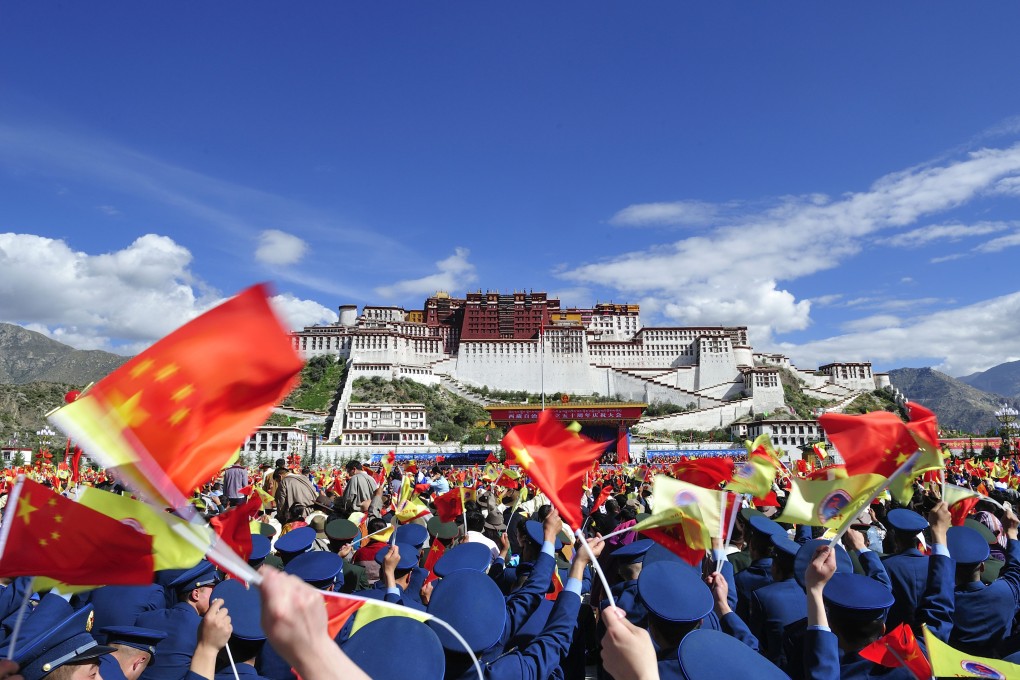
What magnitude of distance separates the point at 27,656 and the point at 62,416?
135 cm

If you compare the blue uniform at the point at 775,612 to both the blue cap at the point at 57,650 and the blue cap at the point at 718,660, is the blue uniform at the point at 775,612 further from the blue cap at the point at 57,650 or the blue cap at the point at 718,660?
the blue cap at the point at 57,650

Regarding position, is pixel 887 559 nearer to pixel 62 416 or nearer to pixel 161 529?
pixel 161 529

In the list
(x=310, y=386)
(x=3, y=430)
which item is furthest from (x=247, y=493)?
(x=310, y=386)

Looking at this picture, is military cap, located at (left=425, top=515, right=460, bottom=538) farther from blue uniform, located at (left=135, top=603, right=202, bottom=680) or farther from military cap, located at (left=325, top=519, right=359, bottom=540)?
blue uniform, located at (left=135, top=603, right=202, bottom=680)

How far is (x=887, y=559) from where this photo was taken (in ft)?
13.4

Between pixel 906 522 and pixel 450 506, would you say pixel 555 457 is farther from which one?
pixel 450 506

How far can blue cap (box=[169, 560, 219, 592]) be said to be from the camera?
3619mm

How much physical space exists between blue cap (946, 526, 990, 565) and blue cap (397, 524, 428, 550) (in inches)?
129

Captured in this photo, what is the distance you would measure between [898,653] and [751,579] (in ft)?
5.44

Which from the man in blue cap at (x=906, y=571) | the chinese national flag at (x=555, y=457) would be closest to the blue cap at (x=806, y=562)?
the man in blue cap at (x=906, y=571)

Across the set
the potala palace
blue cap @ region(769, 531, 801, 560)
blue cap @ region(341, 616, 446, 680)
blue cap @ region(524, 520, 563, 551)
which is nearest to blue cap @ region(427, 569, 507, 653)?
blue cap @ region(341, 616, 446, 680)

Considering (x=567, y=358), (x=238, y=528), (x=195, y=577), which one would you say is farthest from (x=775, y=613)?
(x=567, y=358)

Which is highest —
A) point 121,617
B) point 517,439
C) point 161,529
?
point 517,439

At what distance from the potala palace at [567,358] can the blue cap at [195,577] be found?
200ft
